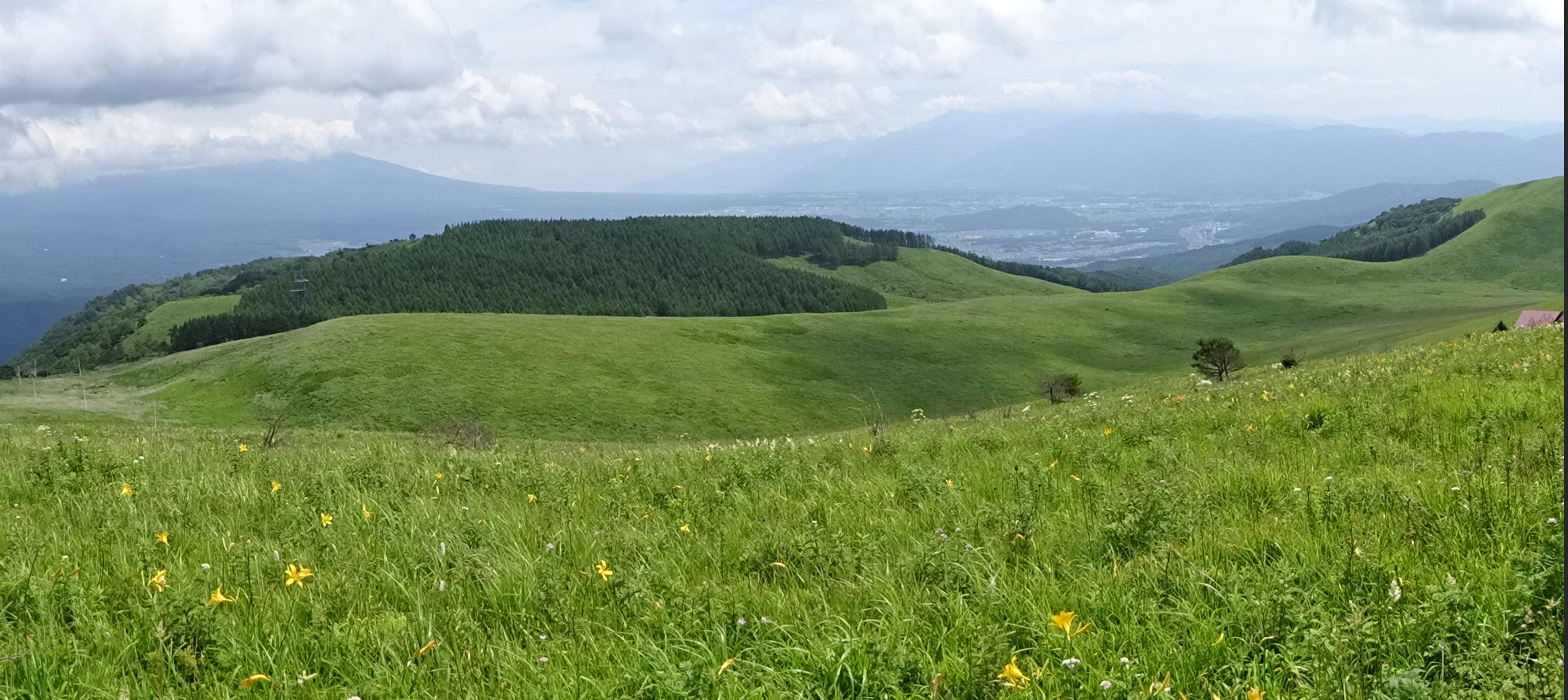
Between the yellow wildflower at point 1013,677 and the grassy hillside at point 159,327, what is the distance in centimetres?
18619

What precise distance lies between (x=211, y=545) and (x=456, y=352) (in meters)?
90.5

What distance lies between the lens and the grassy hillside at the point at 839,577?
3.55m

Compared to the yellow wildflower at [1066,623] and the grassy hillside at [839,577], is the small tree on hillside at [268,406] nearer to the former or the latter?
the grassy hillside at [839,577]

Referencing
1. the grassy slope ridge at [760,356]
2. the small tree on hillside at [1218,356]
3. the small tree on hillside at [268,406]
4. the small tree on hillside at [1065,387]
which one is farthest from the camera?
the grassy slope ridge at [760,356]

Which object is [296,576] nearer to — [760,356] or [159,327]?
[760,356]

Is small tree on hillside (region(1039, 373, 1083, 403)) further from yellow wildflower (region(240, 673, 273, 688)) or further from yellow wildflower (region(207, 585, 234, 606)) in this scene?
yellow wildflower (region(240, 673, 273, 688))

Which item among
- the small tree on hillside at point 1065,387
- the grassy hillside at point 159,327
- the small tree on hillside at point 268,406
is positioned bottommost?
the small tree on hillside at point 1065,387

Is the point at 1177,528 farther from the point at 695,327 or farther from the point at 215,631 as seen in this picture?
the point at 695,327

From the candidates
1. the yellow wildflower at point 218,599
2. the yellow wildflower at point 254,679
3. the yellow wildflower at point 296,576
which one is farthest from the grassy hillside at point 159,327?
the yellow wildflower at point 254,679

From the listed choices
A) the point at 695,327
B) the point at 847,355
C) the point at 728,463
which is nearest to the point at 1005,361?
the point at 847,355

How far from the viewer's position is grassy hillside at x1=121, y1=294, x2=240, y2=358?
164 m

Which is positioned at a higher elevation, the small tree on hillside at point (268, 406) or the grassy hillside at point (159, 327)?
the grassy hillside at point (159, 327)

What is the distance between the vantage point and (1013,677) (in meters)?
3.40

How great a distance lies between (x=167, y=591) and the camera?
476cm
